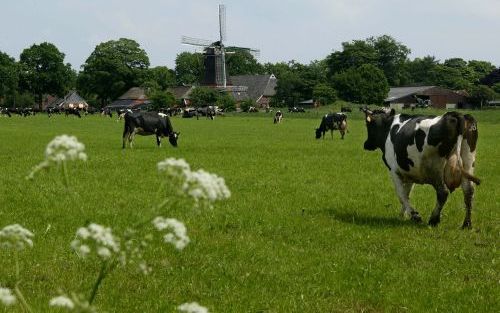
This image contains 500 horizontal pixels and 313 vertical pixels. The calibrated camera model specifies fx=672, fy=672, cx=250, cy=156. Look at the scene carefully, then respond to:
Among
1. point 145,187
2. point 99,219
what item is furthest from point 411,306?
point 145,187

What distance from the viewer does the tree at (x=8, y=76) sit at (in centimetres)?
13638

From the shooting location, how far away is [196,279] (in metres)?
8.05

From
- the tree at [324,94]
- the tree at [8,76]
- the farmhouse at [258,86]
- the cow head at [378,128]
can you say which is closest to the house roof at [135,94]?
the farmhouse at [258,86]

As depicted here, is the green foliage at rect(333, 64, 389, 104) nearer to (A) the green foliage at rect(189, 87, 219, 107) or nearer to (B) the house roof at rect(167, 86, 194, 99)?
(A) the green foliage at rect(189, 87, 219, 107)

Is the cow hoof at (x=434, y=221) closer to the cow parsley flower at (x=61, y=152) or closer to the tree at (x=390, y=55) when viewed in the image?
the cow parsley flower at (x=61, y=152)

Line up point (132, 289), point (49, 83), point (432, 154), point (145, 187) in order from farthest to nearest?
point (49, 83) → point (145, 187) → point (432, 154) → point (132, 289)

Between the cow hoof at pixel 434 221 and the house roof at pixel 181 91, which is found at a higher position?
the cow hoof at pixel 434 221

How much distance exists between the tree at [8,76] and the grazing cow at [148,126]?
113843mm

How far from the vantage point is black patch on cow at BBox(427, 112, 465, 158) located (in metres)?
11.2

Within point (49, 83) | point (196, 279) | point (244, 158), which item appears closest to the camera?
point (196, 279)

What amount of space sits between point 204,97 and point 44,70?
49.7 metres

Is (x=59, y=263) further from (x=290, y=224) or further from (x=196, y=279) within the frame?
(x=290, y=224)

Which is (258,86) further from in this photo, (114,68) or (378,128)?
(378,128)

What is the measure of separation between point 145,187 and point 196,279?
825 cm
